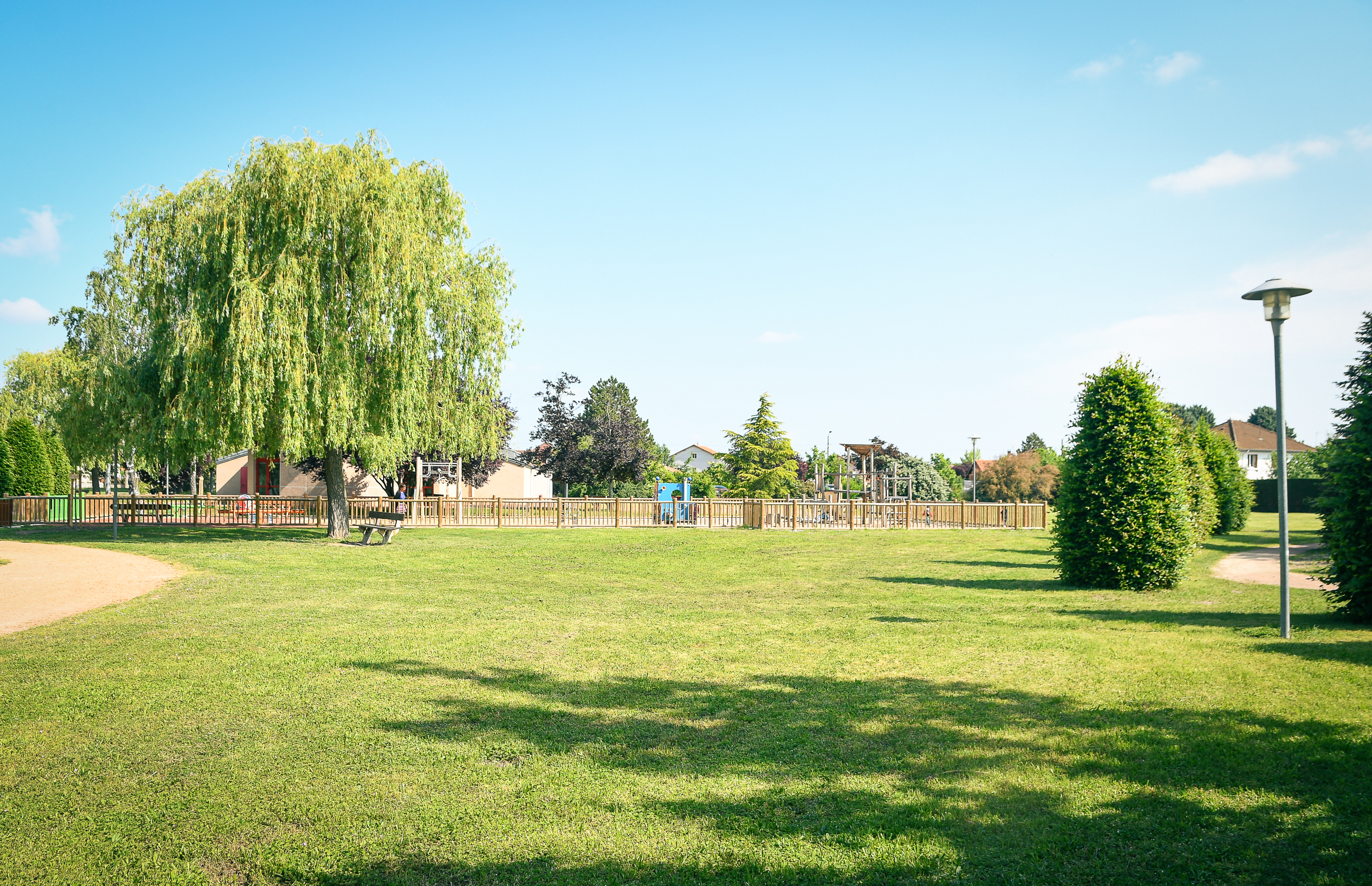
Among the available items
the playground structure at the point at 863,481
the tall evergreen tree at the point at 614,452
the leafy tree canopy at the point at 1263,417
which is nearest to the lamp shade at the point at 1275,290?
the playground structure at the point at 863,481

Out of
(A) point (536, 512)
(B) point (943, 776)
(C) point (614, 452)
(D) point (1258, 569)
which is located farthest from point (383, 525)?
(C) point (614, 452)

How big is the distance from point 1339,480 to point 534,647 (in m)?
9.28

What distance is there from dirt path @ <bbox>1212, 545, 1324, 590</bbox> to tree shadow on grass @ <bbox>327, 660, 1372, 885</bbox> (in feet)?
26.4

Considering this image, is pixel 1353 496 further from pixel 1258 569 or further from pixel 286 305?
pixel 286 305

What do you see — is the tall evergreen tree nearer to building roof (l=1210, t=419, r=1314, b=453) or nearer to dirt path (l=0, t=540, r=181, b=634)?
dirt path (l=0, t=540, r=181, b=634)

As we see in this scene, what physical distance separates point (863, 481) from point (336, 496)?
25.3m

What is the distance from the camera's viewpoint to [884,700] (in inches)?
226

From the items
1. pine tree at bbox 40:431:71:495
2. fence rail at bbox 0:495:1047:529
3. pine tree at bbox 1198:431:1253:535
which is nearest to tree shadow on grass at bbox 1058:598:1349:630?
pine tree at bbox 1198:431:1253:535

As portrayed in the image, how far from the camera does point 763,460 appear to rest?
44.4m

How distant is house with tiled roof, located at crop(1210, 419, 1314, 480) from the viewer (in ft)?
231

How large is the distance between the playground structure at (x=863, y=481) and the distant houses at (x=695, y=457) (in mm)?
36850

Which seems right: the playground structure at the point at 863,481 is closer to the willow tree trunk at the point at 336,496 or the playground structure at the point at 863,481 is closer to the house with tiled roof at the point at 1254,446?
the willow tree trunk at the point at 336,496

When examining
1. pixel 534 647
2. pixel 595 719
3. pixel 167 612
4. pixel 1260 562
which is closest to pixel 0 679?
pixel 167 612

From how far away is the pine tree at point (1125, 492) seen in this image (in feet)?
39.6
